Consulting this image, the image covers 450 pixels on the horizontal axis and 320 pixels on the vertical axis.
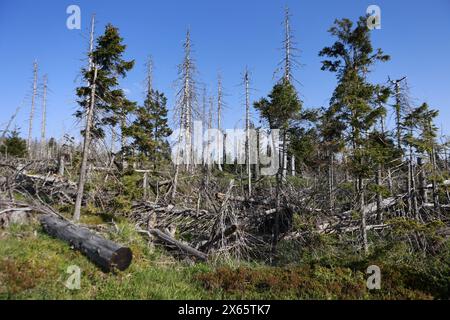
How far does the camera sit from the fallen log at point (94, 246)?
7605 millimetres

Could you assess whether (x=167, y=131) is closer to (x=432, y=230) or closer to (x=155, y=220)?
(x=155, y=220)

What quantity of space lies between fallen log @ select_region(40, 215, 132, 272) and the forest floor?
19 centimetres

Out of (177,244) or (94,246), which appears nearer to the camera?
(94,246)

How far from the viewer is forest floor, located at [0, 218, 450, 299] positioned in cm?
671

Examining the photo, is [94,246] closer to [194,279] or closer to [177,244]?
[194,279]

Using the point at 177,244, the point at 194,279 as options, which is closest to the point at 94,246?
the point at 194,279

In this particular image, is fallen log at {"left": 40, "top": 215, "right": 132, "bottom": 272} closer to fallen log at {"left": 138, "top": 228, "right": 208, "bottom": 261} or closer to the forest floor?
the forest floor

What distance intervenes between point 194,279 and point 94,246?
2.89 meters

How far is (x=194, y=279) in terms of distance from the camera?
8.27 metres

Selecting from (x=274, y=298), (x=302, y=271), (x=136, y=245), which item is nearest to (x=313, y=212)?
(x=302, y=271)

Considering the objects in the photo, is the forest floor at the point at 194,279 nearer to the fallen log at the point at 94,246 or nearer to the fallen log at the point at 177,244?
the fallen log at the point at 94,246

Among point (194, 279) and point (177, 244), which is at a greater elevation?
point (177, 244)

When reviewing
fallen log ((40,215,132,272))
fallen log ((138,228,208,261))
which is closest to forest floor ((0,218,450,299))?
fallen log ((40,215,132,272))

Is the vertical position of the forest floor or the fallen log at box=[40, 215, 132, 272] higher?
the fallen log at box=[40, 215, 132, 272]
